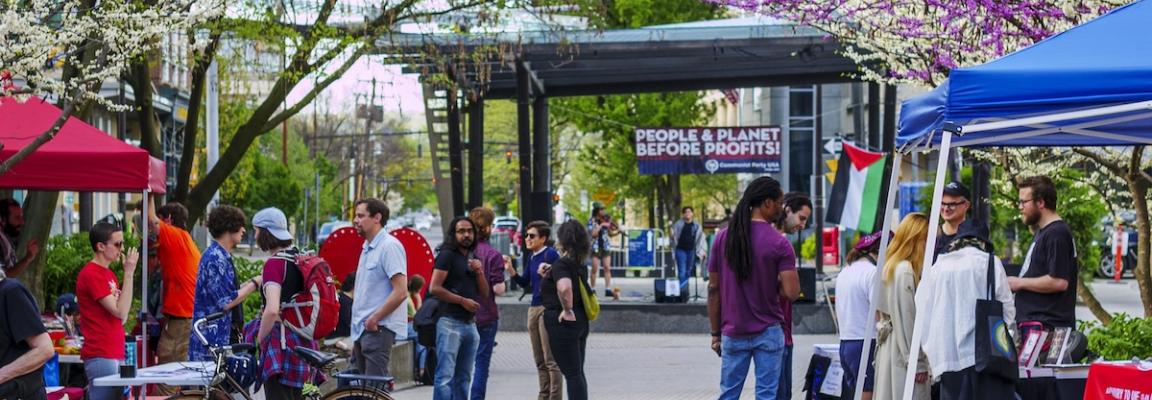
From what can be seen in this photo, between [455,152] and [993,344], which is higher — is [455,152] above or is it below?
above

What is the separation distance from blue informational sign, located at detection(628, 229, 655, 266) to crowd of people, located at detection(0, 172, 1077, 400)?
21.6 m

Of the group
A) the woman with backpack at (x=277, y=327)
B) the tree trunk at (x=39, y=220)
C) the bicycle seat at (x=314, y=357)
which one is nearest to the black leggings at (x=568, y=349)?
the woman with backpack at (x=277, y=327)

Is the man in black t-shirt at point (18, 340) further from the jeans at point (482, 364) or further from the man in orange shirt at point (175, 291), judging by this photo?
the jeans at point (482, 364)

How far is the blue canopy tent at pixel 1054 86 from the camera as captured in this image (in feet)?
22.0

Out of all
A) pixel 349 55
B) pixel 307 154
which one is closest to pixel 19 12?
pixel 349 55

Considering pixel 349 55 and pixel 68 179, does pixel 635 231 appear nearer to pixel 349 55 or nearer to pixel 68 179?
pixel 349 55

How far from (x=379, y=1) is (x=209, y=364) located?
30.9 feet

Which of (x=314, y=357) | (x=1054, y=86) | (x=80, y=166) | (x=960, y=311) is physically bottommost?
(x=314, y=357)

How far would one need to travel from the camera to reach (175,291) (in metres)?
12.1

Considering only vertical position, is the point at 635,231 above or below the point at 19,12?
below

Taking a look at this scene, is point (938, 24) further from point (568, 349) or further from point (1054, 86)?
point (1054, 86)

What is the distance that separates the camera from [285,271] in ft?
30.7

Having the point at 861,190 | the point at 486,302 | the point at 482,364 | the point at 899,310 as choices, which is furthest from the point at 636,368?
the point at 899,310

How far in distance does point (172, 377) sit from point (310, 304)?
3.32ft
